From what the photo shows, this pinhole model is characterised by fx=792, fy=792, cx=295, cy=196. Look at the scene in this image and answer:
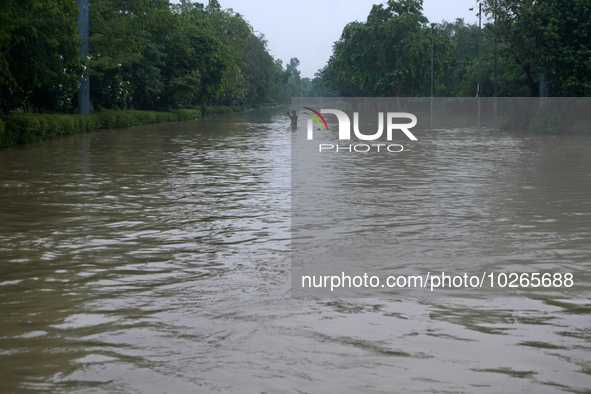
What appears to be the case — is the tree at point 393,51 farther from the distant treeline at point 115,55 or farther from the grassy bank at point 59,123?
the grassy bank at point 59,123

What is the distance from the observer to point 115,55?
49812 millimetres

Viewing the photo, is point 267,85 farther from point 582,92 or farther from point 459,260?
point 459,260

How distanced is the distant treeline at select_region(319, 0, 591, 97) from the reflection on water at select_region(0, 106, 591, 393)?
99.0 feet

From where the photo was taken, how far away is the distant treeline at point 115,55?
2939 centimetres

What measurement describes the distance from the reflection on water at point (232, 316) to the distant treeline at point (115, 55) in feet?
48.8

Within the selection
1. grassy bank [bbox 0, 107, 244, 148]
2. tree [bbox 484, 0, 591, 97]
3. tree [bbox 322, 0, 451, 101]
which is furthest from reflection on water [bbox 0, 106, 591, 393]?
tree [bbox 322, 0, 451, 101]

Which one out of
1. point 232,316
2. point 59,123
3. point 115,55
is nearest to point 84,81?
point 115,55

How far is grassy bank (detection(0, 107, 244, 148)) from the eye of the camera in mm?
30219

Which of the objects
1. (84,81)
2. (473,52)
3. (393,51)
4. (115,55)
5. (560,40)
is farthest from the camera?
(473,52)

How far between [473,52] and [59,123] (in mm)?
81974

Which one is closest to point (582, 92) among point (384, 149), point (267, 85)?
point (384, 149)

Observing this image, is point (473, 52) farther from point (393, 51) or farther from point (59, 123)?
point (59, 123)

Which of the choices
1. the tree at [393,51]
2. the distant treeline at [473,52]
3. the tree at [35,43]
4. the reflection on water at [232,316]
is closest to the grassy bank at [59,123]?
the tree at [35,43]

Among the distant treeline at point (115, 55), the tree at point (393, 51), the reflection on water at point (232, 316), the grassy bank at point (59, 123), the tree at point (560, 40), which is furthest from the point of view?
the tree at point (393, 51)
